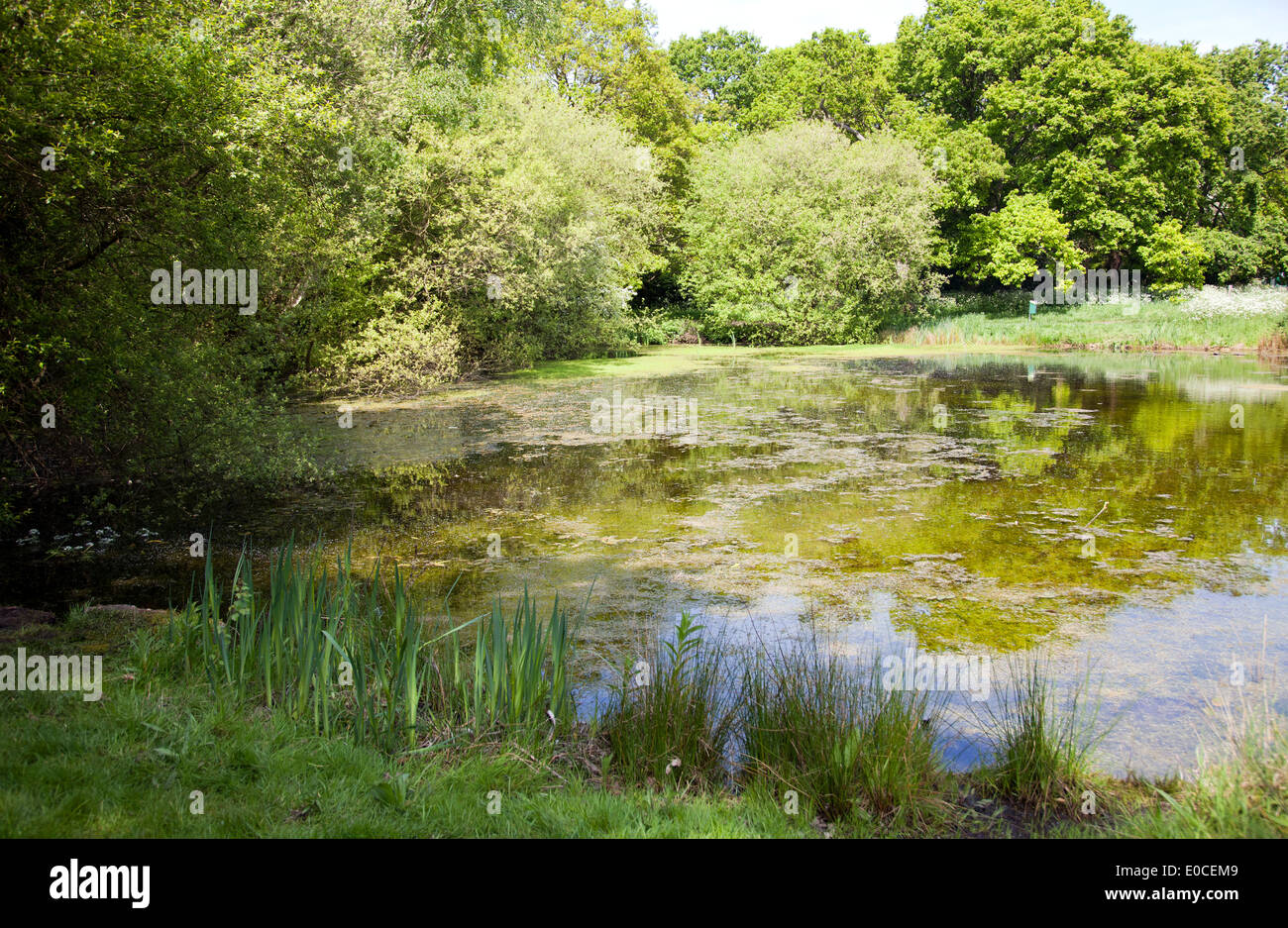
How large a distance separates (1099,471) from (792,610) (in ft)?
19.1

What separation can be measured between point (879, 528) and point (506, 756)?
4.98 metres

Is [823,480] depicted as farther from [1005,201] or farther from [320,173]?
[1005,201]

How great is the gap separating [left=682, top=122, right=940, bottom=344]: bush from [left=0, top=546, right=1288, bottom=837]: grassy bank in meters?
26.4

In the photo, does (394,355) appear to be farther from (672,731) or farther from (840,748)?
(840,748)

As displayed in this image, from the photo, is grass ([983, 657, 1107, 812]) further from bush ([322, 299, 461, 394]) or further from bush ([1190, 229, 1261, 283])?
bush ([1190, 229, 1261, 283])

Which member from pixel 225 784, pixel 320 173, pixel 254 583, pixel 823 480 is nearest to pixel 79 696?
pixel 225 784

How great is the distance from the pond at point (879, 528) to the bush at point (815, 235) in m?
14.2

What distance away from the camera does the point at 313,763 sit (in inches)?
124

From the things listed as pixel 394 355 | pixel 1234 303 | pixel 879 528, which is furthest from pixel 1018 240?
pixel 879 528

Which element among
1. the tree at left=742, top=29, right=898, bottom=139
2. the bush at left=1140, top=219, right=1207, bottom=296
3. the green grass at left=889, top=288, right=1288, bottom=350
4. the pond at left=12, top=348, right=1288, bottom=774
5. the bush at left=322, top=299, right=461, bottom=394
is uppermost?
the tree at left=742, top=29, right=898, bottom=139

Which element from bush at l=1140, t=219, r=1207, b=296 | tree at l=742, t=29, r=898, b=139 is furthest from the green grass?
tree at l=742, t=29, r=898, b=139

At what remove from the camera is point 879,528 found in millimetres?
7555

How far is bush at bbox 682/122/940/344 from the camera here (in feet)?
93.1

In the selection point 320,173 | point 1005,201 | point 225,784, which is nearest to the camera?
point 225,784
